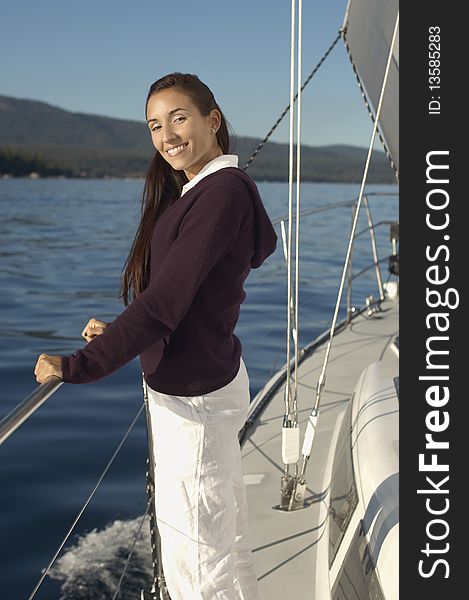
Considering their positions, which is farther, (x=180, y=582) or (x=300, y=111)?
(x=300, y=111)

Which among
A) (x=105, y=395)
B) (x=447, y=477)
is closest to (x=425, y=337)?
(x=447, y=477)

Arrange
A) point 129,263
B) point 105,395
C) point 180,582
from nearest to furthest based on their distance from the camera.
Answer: point 180,582, point 129,263, point 105,395

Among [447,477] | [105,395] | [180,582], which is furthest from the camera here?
[105,395]

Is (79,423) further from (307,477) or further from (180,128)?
(180,128)

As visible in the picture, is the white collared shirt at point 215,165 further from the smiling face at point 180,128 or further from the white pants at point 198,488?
the white pants at point 198,488

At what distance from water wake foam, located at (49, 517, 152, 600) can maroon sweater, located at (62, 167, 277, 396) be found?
5.47 feet

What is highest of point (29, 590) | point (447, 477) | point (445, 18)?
point (445, 18)

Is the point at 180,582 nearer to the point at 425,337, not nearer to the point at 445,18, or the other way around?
the point at 425,337

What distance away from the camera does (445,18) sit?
1.34 m

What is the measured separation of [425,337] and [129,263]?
24.8 inches

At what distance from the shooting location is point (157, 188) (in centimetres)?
170

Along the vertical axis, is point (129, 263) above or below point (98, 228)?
below

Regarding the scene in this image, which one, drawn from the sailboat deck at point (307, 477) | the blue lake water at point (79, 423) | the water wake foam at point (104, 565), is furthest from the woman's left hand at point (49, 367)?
the water wake foam at point (104, 565)

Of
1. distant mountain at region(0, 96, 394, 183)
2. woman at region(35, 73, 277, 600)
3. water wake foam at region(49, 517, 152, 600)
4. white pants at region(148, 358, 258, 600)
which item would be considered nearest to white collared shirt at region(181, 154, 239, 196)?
woman at region(35, 73, 277, 600)
